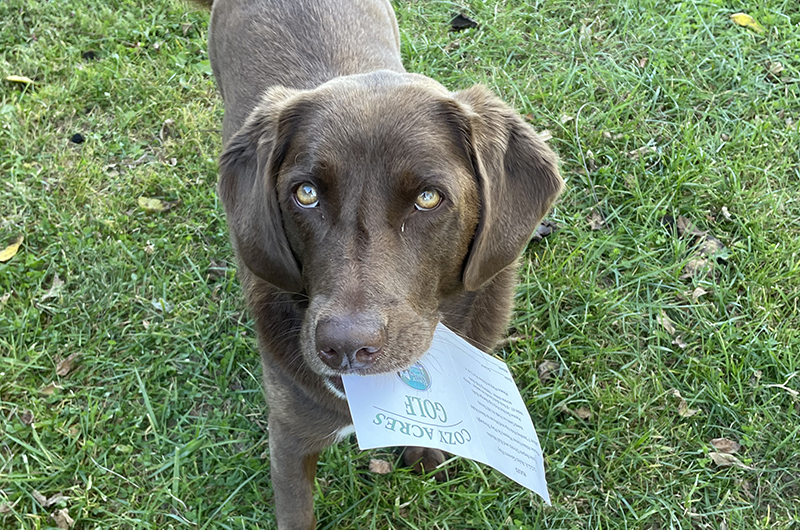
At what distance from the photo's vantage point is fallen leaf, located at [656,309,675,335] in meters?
3.82

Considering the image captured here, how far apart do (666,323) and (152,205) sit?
339 centimetres

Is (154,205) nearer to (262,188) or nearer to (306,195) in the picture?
(262,188)

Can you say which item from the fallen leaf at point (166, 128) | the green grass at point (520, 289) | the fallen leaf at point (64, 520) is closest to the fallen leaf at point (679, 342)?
the green grass at point (520, 289)

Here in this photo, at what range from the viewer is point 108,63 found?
534cm

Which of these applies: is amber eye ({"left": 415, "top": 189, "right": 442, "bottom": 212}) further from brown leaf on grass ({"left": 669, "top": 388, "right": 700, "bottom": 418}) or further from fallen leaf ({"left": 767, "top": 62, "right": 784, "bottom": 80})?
fallen leaf ({"left": 767, "top": 62, "right": 784, "bottom": 80})

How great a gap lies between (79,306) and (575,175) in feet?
10.8

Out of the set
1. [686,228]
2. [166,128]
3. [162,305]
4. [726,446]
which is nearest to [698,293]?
[686,228]

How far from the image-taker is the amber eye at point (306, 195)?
7.89ft

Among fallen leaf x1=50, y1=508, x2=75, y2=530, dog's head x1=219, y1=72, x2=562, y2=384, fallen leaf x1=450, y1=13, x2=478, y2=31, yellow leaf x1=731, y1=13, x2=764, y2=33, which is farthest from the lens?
fallen leaf x1=450, y1=13, x2=478, y2=31

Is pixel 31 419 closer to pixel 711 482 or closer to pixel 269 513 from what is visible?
pixel 269 513

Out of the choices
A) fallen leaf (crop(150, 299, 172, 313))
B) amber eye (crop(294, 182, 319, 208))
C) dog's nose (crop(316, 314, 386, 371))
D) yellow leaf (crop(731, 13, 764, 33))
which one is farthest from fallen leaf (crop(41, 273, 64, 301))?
yellow leaf (crop(731, 13, 764, 33))

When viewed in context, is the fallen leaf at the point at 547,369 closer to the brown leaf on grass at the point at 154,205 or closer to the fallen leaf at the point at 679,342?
the fallen leaf at the point at 679,342

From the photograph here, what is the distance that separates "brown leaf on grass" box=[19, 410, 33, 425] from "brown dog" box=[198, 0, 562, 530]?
1.55 m

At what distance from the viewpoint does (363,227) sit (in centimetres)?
231
